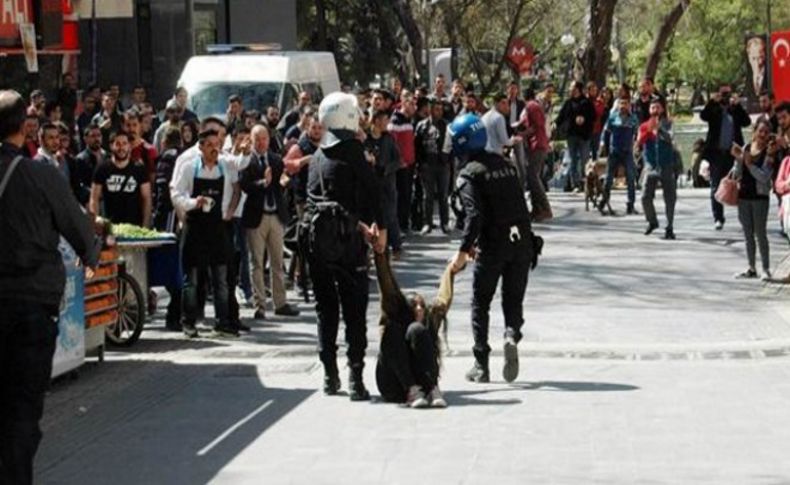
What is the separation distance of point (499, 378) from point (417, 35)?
34.2 metres

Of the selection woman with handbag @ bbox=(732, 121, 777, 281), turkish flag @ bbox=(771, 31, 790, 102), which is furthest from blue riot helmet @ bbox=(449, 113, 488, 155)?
turkish flag @ bbox=(771, 31, 790, 102)

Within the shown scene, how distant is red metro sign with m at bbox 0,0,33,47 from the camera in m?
17.5

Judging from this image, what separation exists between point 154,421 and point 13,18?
235 inches

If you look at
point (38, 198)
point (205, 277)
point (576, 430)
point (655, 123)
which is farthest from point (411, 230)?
point (38, 198)

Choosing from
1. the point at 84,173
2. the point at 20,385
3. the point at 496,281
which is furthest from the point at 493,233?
the point at 84,173

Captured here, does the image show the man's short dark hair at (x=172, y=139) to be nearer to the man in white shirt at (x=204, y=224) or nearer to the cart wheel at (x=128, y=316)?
the man in white shirt at (x=204, y=224)

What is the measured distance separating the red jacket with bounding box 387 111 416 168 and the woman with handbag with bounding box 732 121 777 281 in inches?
235

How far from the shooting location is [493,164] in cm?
1403

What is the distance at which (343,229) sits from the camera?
13289 millimetres

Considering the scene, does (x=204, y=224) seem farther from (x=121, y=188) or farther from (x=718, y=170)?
(x=718, y=170)

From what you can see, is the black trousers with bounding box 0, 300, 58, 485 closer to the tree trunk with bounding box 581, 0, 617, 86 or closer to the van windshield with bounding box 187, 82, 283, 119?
the van windshield with bounding box 187, 82, 283, 119

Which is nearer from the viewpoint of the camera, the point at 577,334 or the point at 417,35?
the point at 577,334

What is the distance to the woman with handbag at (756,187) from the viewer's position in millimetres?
21188

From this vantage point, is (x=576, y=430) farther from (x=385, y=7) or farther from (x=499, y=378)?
(x=385, y=7)
